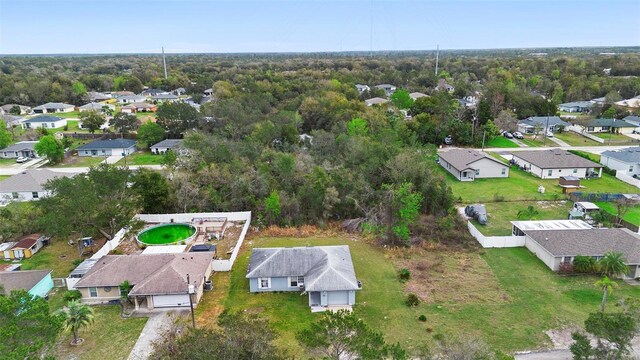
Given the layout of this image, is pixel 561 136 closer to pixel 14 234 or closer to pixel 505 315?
pixel 505 315

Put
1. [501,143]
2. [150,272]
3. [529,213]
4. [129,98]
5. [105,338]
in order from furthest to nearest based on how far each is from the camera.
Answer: [129,98], [501,143], [529,213], [150,272], [105,338]

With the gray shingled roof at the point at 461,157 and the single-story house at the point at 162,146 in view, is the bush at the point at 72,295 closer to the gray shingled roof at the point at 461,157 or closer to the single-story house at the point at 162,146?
the gray shingled roof at the point at 461,157

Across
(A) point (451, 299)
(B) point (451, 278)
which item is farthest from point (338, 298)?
(B) point (451, 278)

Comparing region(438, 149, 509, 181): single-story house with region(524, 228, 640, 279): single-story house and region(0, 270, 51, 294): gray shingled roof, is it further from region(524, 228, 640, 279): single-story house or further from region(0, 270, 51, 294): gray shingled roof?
region(0, 270, 51, 294): gray shingled roof

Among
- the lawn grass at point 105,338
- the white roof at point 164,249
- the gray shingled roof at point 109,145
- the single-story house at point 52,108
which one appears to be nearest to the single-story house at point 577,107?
the gray shingled roof at point 109,145

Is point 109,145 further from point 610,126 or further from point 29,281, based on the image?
point 610,126

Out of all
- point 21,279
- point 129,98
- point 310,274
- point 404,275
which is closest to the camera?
point 21,279

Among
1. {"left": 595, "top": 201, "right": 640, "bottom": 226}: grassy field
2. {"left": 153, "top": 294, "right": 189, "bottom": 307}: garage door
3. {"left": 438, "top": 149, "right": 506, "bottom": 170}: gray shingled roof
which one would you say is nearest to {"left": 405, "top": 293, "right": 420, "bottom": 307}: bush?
{"left": 153, "top": 294, "right": 189, "bottom": 307}: garage door

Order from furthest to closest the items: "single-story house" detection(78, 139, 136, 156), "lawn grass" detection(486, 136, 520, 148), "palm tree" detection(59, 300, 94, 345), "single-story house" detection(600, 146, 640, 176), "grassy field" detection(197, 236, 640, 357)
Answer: "lawn grass" detection(486, 136, 520, 148), "single-story house" detection(78, 139, 136, 156), "single-story house" detection(600, 146, 640, 176), "grassy field" detection(197, 236, 640, 357), "palm tree" detection(59, 300, 94, 345)
